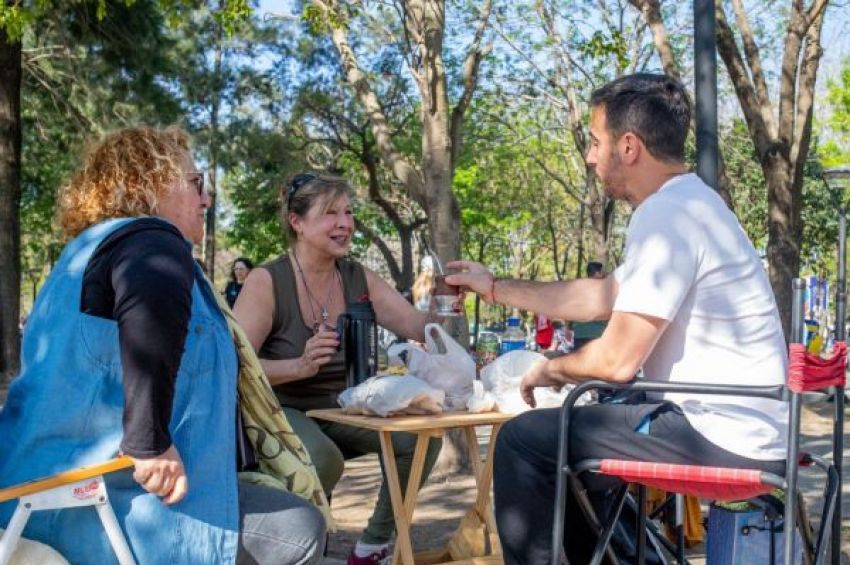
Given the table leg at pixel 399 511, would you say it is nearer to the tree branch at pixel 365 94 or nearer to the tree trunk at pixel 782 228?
the tree branch at pixel 365 94

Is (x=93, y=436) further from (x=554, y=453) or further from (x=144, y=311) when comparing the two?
(x=554, y=453)

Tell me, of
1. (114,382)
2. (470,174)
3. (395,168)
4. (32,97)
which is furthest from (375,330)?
(470,174)

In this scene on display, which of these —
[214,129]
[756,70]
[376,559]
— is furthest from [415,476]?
[214,129]

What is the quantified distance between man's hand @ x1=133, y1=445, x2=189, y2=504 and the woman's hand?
1.75 m

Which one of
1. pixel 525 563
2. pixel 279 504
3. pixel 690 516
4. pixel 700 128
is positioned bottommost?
pixel 690 516

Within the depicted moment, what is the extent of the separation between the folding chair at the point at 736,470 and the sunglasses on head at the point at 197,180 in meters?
1.16

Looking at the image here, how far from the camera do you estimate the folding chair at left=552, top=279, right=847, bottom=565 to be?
2762 millimetres

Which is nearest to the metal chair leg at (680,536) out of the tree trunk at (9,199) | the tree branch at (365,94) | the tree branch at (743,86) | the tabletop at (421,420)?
the tabletop at (421,420)

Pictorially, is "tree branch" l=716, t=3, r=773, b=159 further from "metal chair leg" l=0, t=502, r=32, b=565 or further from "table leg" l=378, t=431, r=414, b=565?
"metal chair leg" l=0, t=502, r=32, b=565

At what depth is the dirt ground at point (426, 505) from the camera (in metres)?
5.70

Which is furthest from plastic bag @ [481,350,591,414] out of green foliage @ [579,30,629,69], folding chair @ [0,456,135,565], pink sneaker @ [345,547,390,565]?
green foliage @ [579,30,629,69]

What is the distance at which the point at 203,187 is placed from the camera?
3.17 meters

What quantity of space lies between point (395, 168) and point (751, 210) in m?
30.1

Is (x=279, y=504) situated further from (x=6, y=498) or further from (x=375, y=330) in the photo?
(x=375, y=330)
